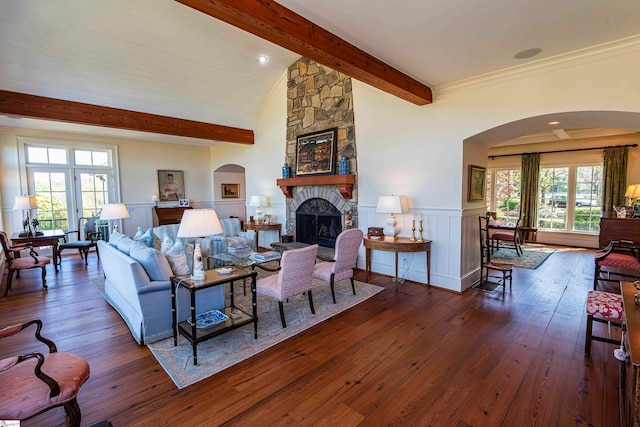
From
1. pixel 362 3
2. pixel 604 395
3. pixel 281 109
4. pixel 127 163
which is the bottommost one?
pixel 604 395

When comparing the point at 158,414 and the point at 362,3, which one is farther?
the point at 362,3

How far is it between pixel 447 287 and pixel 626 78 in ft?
10.3

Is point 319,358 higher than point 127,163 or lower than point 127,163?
lower

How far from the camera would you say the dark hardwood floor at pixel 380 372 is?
6.57 ft

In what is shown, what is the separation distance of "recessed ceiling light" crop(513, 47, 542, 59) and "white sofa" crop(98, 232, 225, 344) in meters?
4.28

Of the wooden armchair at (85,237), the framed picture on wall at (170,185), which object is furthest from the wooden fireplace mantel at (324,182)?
the framed picture on wall at (170,185)

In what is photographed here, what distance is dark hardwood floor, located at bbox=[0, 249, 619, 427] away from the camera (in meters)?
2.00

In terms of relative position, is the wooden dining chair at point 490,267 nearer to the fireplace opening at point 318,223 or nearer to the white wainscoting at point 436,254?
the white wainscoting at point 436,254

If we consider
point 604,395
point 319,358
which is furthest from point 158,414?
point 604,395

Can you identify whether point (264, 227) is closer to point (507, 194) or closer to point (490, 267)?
point (490, 267)

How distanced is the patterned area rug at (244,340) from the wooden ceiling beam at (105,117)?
13.5 ft

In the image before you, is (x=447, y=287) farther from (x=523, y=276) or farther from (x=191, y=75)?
(x=191, y=75)

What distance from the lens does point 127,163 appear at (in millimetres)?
8039

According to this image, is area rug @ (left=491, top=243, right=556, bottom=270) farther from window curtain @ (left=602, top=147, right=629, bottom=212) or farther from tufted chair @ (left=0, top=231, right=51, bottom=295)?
tufted chair @ (left=0, top=231, right=51, bottom=295)
